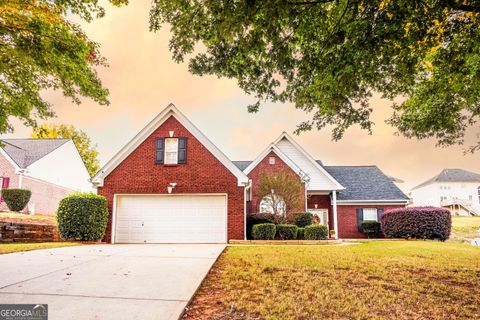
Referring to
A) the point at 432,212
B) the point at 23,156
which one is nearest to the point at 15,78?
the point at 23,156

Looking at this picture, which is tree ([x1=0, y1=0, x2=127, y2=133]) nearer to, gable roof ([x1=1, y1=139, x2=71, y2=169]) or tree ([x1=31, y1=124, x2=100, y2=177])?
gable roof ([x1=1, y1=139, x2=71, y2=169])

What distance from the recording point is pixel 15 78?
372 inches

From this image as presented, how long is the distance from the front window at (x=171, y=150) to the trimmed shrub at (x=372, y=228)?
13.7m

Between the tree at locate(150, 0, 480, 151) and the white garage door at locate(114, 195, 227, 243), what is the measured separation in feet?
26.3

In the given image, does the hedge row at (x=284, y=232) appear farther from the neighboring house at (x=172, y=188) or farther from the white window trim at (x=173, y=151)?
the white window trim at (x=173, y=151)

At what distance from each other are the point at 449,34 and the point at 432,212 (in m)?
13.4

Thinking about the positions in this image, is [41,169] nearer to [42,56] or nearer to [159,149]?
[159,149]

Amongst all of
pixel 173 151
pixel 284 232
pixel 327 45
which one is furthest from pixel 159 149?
pixel 327 45

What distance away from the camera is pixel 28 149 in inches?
1017

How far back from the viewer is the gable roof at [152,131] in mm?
14871

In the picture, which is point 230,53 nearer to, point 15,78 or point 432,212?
point 15,78

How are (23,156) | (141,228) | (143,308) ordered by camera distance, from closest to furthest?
(143,308), (141,228), (23,156)

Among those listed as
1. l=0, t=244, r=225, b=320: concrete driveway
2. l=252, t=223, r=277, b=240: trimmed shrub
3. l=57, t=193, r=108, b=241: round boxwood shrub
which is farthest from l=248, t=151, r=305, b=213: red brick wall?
l=0, t=244, r=225, b=320: concrete driveway

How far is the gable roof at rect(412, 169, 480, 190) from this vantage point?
5366cm
